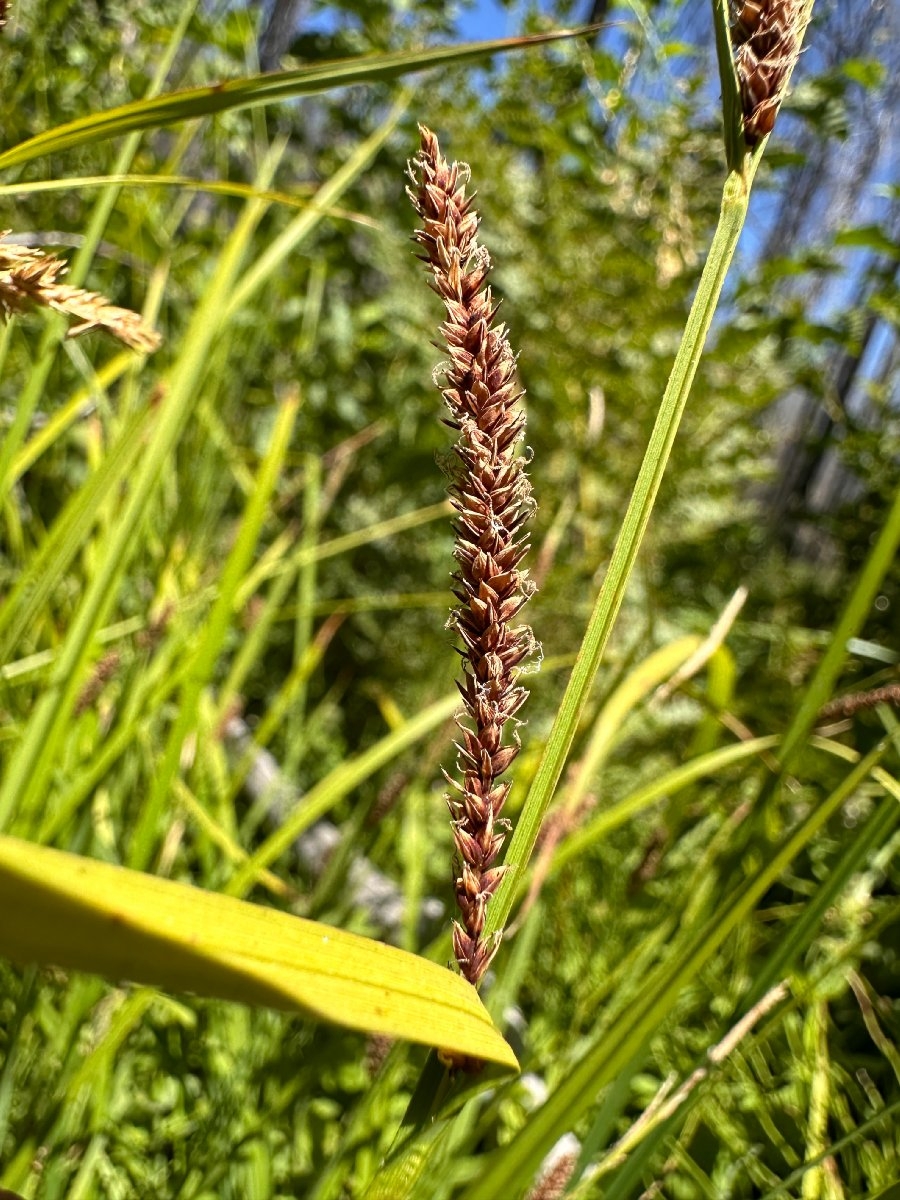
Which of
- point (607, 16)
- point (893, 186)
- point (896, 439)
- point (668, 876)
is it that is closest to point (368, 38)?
point (607, 16)

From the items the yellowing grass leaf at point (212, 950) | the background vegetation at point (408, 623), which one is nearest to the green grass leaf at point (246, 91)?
the background vegetation at point (408, 623)

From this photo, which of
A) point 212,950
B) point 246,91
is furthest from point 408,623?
point 212,950

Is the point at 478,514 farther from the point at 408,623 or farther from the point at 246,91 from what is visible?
the point at 408,623

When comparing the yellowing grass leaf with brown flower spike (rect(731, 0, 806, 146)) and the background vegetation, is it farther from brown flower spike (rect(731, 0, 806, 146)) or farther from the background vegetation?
brown flower spike (rect(731, 0, 806, 146))

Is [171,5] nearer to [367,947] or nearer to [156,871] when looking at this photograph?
[156,871]

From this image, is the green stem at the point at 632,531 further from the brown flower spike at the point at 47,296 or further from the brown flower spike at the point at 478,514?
the brown flower spike at the point at 47,296

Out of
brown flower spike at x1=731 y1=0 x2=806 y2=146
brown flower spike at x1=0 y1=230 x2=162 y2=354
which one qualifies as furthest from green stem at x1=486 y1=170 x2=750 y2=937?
brown flower spike at x1=0 y1=230 x2=162 y2=354
